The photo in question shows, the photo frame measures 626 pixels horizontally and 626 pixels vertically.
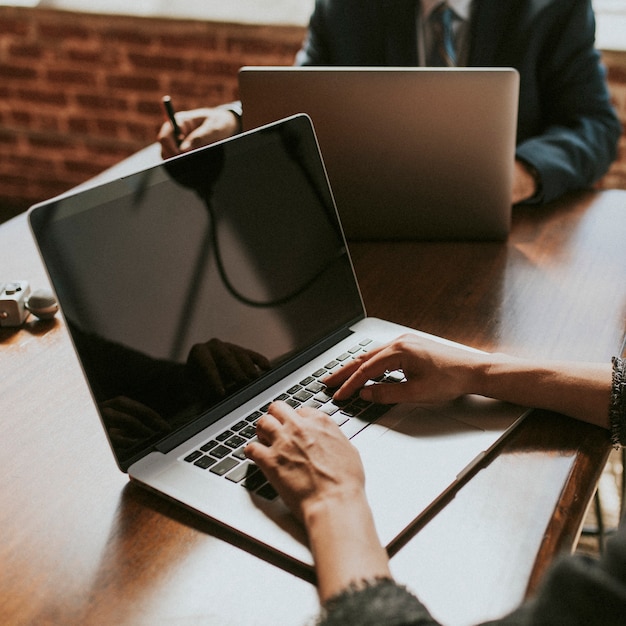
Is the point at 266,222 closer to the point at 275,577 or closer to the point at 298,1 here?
the point at 275,577

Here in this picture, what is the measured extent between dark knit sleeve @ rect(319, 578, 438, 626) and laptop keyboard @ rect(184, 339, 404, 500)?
6.0 inches

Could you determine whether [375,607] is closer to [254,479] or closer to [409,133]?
[254,479]

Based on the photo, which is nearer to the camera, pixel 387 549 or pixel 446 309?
pixel 387 549

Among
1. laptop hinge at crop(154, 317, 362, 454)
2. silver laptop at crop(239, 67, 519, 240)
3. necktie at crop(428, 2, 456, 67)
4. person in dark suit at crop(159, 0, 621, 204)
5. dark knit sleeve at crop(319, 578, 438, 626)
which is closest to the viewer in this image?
dark knit sleeve at crop(319, 578, 438, 626)

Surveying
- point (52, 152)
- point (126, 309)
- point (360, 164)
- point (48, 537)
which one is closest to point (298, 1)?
point (52, 152)

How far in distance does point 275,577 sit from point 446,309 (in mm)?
582

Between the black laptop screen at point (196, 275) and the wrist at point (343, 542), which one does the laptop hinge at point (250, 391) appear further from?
the wrist at point (343, 542)

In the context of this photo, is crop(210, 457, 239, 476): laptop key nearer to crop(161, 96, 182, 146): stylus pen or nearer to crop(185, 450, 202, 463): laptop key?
crop(185, 450, 202, 463): laptop key

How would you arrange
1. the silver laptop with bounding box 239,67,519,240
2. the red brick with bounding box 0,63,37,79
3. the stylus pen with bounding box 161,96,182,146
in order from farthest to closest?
1. the red brick with bounding box 0,63,37,79
2. the stylus pen with bounding box 161,96,182,146
3. the silver laptop with bounding box 239,67,519,240

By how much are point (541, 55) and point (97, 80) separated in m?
1.96

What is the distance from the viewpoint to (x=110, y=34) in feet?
9.50

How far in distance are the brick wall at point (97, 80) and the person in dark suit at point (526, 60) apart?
878 mm

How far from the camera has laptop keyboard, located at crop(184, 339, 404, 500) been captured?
747 mm

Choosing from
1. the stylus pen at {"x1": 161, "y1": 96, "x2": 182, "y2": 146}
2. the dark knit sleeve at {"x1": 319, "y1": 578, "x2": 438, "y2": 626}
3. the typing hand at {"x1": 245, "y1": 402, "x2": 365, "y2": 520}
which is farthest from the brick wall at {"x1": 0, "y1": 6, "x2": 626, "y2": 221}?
the dark knit sleeve at {"x1": 319, "y1": 578, "x2": 438, "y2": 626}
